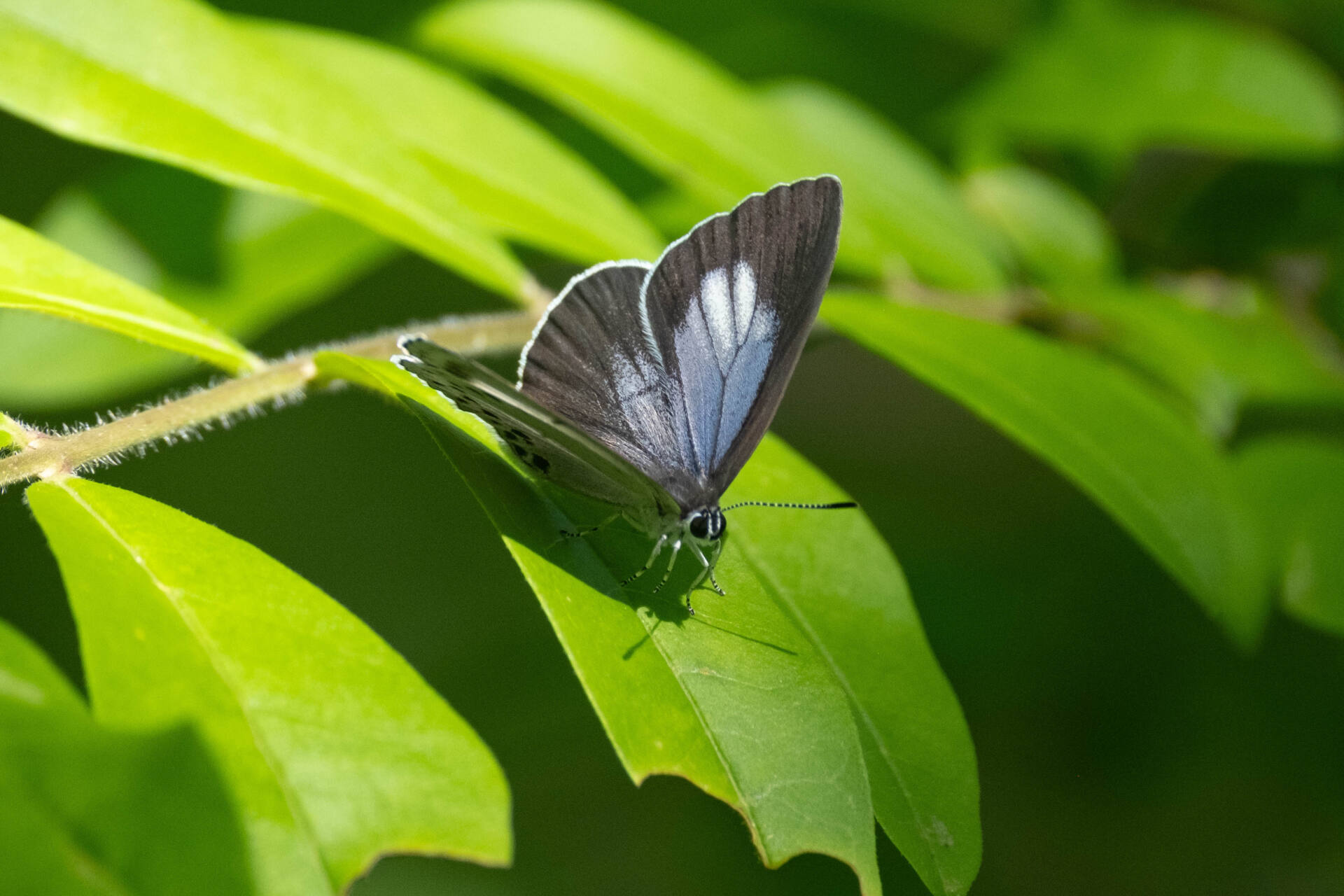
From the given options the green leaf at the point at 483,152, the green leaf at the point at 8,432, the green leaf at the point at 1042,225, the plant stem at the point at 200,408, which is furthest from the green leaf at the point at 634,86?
the green leaf at the point at 8,432

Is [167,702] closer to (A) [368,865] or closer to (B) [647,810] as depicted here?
(A) [368,865]

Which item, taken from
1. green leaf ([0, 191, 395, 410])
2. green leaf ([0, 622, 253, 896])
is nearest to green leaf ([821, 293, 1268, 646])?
green leaf ([0, 191, 395, 410])

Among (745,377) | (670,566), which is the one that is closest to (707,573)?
(670,566)

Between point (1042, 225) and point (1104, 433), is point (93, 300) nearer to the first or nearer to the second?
point (1104, 433)

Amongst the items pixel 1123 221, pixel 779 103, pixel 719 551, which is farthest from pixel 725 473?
pixel 1123 221

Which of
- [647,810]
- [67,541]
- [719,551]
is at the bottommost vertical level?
[647,810]

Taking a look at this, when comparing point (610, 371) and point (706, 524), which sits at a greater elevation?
point (610, 371)

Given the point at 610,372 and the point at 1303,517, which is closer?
the point at 610,372
